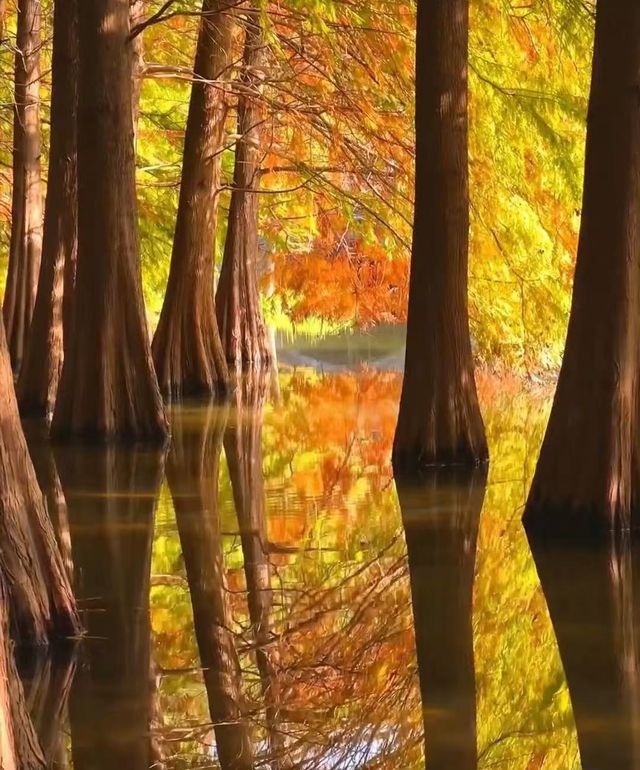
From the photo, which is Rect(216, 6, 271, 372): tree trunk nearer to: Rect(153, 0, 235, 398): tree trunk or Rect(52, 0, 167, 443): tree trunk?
Rect(153, 0, 235, 398): tree trunk

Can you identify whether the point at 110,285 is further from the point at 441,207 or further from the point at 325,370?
the point at 325,370

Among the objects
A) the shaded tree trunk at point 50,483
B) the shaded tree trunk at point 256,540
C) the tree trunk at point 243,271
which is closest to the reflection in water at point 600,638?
the shaded tree trunk at point 256,540

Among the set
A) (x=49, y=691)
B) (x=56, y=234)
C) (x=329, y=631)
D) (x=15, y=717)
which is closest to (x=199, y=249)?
(x=56, y=234)

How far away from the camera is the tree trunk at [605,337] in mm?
7605

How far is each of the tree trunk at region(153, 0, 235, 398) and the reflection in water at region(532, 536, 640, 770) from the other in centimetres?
1035

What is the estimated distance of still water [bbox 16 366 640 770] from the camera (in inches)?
179

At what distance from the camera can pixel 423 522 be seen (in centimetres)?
841

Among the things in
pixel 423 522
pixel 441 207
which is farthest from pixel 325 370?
pixel 423 522

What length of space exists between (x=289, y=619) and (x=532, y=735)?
5.38 feet

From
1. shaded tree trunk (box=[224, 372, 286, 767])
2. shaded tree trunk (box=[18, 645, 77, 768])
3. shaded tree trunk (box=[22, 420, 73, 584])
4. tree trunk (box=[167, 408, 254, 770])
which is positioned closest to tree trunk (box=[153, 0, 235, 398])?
shaded tree trunk (box=[224, 372, 286, 767])

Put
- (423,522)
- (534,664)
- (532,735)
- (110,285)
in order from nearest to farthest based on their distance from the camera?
(532,735) < (534,664) < (423,522) < (110,285)

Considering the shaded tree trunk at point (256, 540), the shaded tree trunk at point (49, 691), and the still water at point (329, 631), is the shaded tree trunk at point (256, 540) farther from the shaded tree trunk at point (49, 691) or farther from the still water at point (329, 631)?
the shaded tree trunk at point (49, 691)

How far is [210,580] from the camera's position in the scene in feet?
22.5

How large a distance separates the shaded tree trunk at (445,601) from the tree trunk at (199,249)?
7.81 meters
